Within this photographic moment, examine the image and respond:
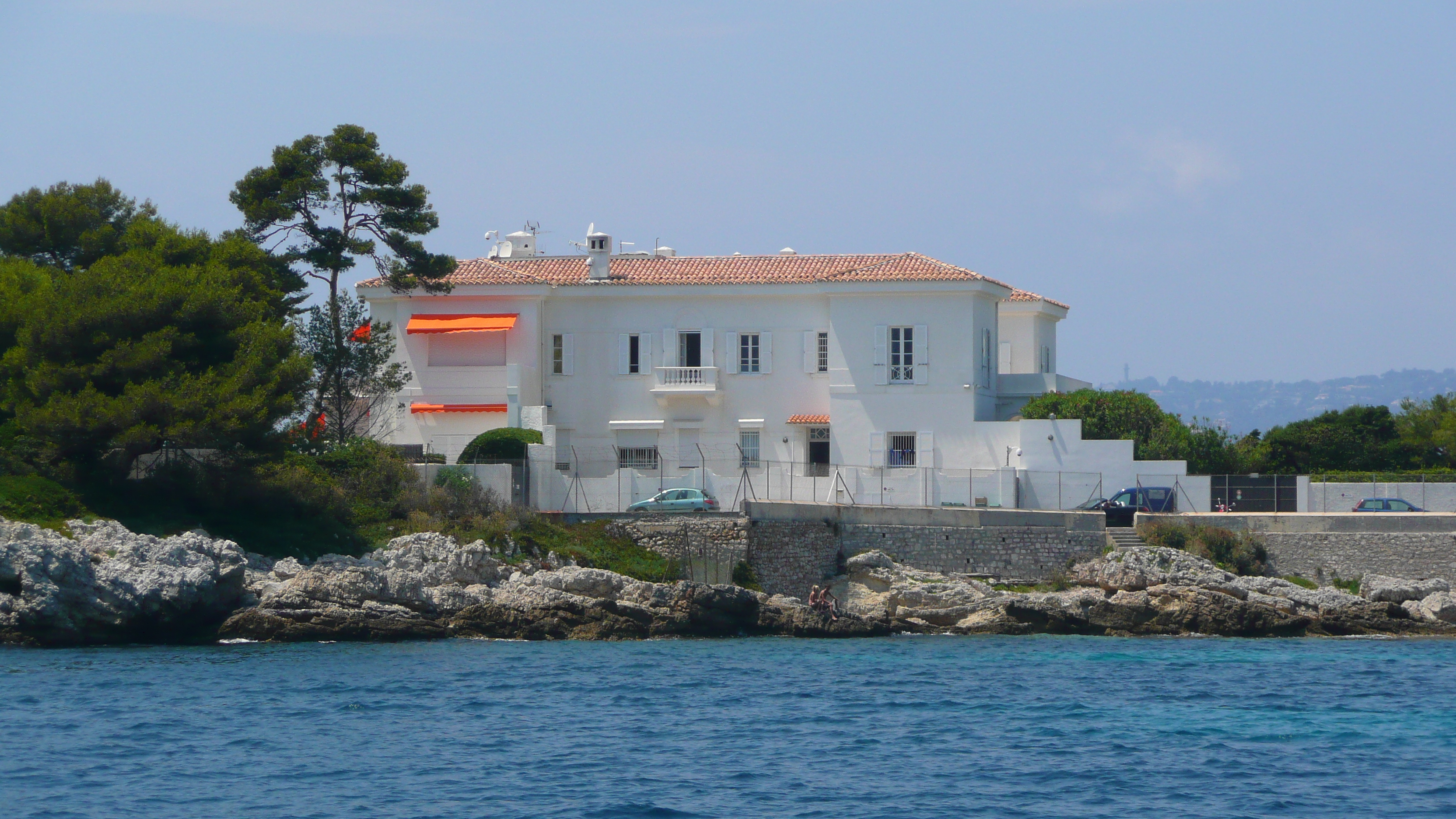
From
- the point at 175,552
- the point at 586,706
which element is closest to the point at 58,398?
the point at 175,552

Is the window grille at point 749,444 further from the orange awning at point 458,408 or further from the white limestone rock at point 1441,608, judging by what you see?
the white limestone rock at point 1441,608


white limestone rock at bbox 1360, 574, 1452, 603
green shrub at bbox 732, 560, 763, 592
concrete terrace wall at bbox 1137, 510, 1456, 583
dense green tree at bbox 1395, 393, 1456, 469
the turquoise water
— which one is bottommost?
the turquoise water

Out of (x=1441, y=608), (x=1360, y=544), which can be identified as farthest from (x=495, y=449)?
(x=1441, y=608)

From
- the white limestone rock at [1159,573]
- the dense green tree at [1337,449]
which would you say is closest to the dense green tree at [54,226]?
the white limestone rock at [1159,573]

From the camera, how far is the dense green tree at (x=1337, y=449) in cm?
5569

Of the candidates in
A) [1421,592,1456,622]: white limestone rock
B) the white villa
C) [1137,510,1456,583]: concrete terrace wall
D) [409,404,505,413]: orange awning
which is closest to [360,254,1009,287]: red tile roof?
the white villa

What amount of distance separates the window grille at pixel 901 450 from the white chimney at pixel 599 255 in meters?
10.6

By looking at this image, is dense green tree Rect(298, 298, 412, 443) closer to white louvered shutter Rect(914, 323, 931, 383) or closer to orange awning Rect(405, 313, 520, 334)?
orange awning Rect(405, 313, 520, 334)

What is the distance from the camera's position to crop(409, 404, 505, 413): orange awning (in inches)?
1790

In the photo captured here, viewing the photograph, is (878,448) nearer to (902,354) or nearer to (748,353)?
(902,354)

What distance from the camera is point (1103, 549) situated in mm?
39094

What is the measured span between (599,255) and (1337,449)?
1107 inches

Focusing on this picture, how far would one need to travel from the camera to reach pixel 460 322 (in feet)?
152

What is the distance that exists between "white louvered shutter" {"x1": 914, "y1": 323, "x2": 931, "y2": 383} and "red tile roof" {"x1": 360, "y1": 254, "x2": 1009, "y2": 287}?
151cm
